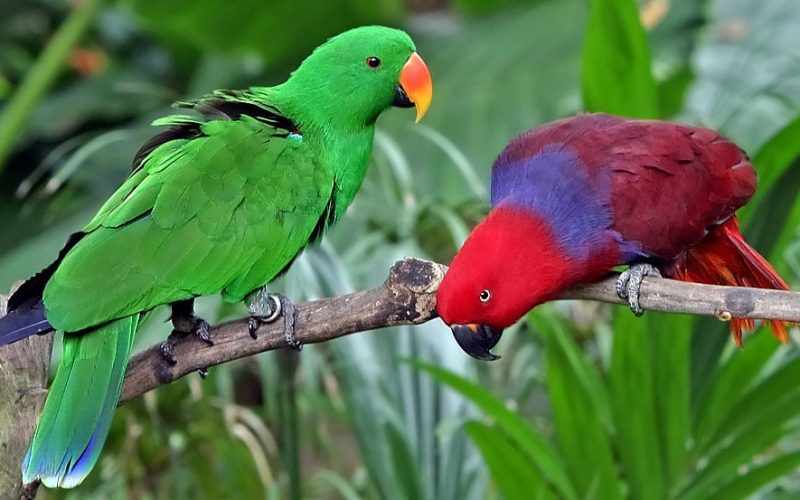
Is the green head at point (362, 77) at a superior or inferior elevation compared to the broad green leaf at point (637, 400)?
superior

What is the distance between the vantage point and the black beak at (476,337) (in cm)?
110

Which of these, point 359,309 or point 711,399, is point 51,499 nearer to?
point 359,309

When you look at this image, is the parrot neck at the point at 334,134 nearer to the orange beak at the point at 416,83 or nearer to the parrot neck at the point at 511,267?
the orange beak at the point at 416,83

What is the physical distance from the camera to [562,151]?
1264 millimetres

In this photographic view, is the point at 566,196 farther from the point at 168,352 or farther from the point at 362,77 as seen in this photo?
the point at 168,352

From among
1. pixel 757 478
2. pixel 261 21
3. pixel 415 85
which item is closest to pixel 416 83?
pixel 415 85

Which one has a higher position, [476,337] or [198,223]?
[198,223]

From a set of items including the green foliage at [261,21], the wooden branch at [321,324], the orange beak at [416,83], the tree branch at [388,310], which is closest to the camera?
the tree branch at [388,310]

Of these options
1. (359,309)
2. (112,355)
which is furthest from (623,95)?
(112,355)

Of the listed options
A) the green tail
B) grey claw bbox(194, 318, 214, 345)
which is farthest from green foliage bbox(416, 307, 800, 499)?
the green tail

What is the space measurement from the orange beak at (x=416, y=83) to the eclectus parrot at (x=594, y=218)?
0.17m

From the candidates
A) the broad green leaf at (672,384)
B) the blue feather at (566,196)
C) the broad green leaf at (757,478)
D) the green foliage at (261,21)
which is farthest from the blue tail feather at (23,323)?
the green foliage at (261,21)

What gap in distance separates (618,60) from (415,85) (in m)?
0.29

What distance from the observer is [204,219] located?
121 centimetres
